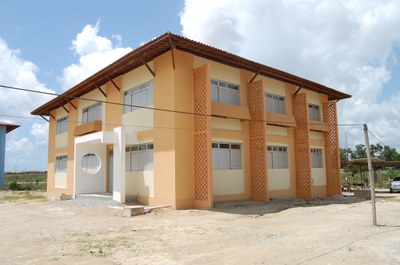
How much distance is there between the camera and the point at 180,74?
14.7 metres

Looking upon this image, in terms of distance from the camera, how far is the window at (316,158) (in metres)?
21.6

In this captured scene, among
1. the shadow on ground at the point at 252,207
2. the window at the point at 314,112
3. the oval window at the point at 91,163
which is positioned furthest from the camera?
the window at the point at 314,112

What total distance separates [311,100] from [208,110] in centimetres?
1023

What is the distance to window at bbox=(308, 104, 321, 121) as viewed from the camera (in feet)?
72.3

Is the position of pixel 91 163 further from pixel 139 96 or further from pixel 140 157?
pixel 139 96

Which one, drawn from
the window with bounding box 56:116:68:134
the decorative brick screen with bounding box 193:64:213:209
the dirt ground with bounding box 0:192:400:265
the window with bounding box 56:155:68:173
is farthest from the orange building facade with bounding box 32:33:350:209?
the window with bounding box 56:116:68:134

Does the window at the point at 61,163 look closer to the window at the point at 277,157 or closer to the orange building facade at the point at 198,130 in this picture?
the orange building facade at the point at 198,130

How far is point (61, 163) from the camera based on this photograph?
24641 mm

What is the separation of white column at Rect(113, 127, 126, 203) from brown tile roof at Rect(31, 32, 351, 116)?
296cm

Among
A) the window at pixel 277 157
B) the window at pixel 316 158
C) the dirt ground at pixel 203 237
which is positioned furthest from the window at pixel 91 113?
the window at pixel 316 158

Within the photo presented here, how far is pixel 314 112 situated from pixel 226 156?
9.10m

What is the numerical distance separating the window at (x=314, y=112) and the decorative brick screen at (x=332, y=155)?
1.80ft

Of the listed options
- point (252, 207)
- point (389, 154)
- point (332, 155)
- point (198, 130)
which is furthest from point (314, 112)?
point (389, 154)

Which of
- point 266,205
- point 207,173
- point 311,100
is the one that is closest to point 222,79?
point 207,173
